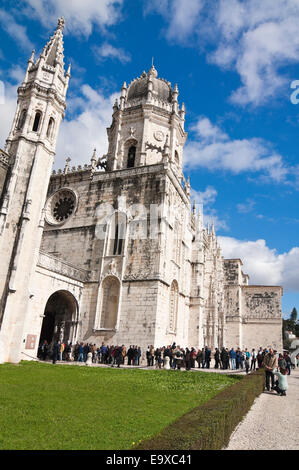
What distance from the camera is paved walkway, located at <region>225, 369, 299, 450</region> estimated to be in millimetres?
6637

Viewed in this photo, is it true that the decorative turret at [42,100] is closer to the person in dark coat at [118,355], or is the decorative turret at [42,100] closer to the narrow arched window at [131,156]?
the narrow arched window at [131,156]

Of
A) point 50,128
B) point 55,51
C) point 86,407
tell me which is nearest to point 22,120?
point 50,128

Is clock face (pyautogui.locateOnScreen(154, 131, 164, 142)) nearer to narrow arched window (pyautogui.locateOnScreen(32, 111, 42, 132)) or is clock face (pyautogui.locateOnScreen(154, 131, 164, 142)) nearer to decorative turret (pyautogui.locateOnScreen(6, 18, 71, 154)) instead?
decorative turret (pyautogui.locateOnScreen(6, 18, 71, 154))

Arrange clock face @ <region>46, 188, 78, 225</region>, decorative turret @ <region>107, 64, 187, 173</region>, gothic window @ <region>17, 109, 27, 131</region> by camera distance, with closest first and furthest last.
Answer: gothic window @ <region>17, 109, 27, 131</region> < clock face @ <region>46, 188, 78, 225</region> < decorative turret @ <region>107, 64, 187, 173</region>

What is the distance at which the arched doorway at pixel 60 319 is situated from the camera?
76.1ft

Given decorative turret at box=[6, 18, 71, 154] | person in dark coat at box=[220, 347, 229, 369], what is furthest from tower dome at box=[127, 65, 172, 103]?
person in dark coat at box=[220, 347, 229, 369]

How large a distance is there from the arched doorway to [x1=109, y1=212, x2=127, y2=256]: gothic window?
14.7 feet

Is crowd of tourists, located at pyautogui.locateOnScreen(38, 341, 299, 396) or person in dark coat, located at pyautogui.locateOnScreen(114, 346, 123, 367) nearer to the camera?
person in dark coat, located at pyautogui.locateOnScreen(114, 346, 123, 367)

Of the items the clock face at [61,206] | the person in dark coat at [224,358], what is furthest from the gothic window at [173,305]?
the clock face at [61,206]

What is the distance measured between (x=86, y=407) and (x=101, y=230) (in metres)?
18.0

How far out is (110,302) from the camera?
77.7 ft

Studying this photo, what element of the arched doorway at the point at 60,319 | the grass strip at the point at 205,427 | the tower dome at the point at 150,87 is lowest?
the grass strip at the point at 205,427

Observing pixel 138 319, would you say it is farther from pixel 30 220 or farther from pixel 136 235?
pixel 30 220

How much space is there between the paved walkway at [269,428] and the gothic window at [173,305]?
1412 centimetres
